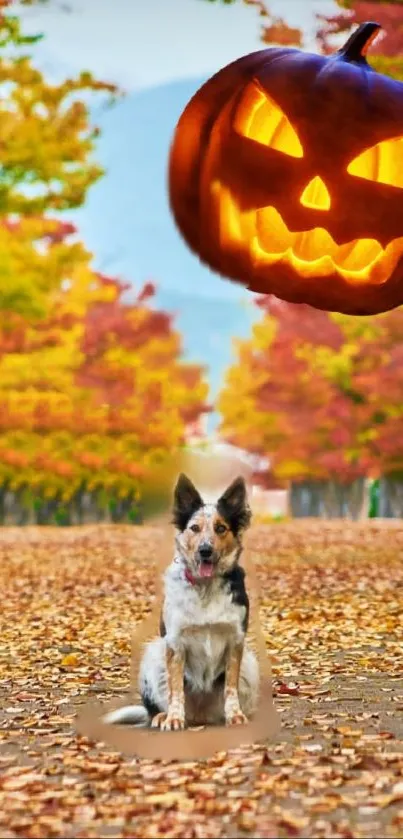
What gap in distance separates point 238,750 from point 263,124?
8.61 ft

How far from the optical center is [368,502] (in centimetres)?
4112

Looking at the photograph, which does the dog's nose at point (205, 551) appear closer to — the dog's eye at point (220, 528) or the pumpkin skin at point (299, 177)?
the dog's eye at point (220, 528)

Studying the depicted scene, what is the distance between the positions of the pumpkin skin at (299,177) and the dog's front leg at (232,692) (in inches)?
66.8

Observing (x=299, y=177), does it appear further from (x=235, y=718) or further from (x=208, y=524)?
(x=235, y=718)

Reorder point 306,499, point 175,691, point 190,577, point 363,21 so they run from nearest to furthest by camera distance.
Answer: point 190,577 → point 175,691 → point 363,21 → point 306,499

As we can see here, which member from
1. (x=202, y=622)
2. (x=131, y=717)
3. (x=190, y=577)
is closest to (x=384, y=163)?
(x=190, y=577)

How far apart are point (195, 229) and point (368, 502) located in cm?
3606

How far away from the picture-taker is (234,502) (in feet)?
19.4

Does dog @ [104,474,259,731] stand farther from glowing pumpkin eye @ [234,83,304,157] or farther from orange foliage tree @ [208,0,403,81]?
orange foliage tree @ [208,0,403,81]

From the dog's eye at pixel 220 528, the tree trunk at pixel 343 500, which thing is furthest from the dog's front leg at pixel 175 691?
the tree trunk at pixel 343 500

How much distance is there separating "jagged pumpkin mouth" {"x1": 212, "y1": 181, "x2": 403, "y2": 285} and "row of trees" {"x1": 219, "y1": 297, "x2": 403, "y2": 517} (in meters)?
23.3

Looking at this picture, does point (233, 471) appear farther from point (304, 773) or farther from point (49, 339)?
point (49, 339)

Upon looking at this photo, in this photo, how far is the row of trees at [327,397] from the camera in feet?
100

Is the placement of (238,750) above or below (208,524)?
below
